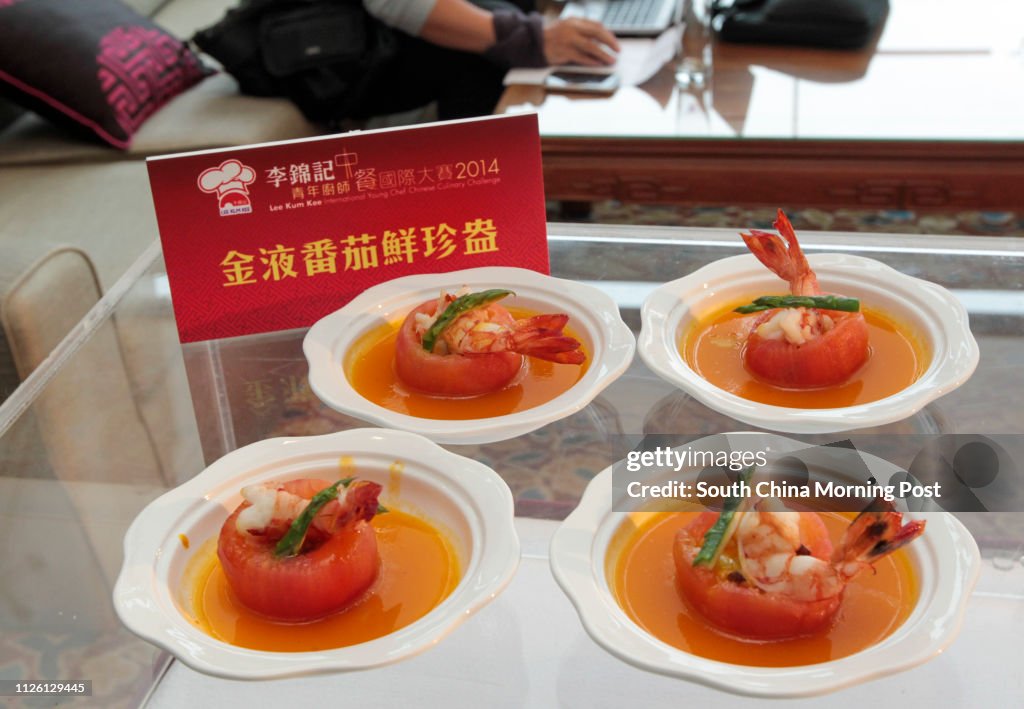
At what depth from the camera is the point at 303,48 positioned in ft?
8.93

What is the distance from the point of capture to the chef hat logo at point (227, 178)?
1.38 m

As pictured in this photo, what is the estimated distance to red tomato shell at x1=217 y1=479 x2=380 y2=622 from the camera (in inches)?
38.5

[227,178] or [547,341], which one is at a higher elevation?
[227,178]

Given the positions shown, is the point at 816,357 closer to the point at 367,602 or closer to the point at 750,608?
the point at 750,608

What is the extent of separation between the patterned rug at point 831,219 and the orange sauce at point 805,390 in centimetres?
166

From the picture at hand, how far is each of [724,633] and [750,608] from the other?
0.04m

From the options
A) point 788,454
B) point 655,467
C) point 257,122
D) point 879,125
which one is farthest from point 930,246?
point 257,122

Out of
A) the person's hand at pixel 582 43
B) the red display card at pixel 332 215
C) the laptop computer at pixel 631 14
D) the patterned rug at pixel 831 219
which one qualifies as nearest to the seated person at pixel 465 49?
the person's hand at pixel 582 43

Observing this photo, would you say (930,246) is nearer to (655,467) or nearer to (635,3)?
(655,467)

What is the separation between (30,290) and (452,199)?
92 cm

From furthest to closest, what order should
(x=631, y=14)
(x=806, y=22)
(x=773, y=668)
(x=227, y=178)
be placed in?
(x=631, y=14) → (x=806, y=22) → (x=227, y=178) → (x=773, y=668)

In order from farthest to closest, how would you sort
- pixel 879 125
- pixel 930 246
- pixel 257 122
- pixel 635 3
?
pixel 635 3 → pixel 257 122 → pixel 879 125 → pixel 930 246

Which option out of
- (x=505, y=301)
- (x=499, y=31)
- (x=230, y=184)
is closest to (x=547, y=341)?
(x=505, y=301)

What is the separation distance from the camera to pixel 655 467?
1.15m
